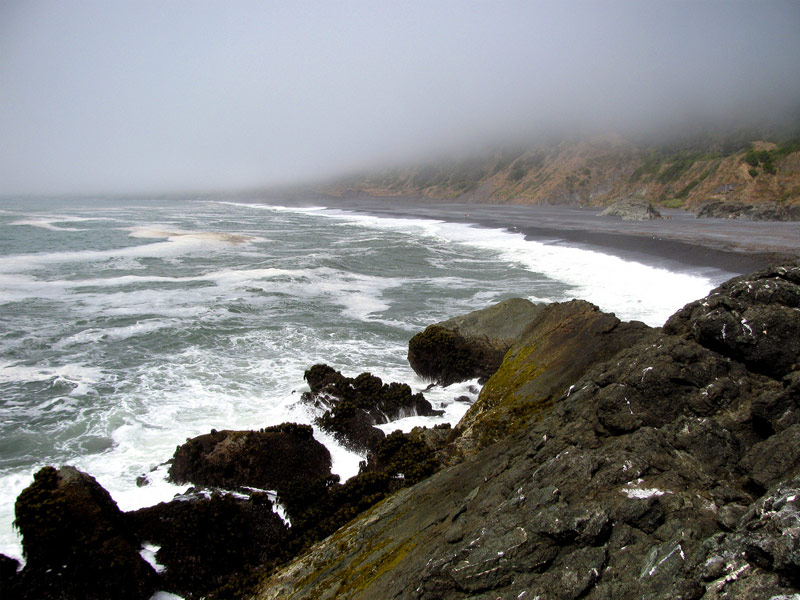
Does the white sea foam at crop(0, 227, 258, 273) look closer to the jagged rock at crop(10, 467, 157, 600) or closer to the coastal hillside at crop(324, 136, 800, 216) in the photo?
the jagged rock at crop(10, 467, 157, 600)

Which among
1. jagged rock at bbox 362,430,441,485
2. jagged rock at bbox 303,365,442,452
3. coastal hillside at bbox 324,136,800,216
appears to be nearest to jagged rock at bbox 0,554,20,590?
jagged rock at bbox 362,430,441,485

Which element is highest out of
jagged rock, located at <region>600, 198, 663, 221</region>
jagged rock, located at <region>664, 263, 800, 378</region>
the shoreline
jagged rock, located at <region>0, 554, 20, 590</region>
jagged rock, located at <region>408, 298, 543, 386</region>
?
jagged rock, located at <region>600, 198, 663, 221</region>

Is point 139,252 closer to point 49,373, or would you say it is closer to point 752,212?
point 49,373

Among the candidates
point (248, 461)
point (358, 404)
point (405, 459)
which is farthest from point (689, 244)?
point (248, 461)

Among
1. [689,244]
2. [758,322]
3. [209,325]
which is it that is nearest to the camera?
[758,322]

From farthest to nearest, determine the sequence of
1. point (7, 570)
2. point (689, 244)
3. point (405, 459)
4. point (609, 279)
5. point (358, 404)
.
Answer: point (689, 244) → point (609, 279) → point (358, 404) → point (405, 459) → point (7, 570)

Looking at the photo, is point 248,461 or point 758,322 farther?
point 248,461

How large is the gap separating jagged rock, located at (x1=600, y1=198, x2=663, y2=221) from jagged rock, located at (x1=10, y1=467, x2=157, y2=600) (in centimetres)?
6797

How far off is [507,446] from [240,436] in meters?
5.21

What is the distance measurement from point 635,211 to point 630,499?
7060cm

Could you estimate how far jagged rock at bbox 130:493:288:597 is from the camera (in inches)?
275

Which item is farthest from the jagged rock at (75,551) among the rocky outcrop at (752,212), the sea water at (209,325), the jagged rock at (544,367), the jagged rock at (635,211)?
the rocky outcrop at (752,212)

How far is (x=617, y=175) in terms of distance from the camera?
115125 millimetres

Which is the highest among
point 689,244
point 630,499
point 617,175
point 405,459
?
point 617,175
